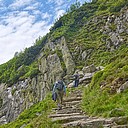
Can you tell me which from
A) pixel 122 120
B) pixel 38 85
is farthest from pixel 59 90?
pixel 38 85

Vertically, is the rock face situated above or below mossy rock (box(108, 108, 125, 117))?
above

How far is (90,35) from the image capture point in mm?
63000

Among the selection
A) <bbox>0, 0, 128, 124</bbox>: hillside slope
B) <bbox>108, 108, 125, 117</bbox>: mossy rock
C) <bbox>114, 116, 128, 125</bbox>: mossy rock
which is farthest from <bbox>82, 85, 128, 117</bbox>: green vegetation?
<bbox>0, 0, 128, 124</bbox>: hillside slope

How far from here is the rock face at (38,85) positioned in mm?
56438

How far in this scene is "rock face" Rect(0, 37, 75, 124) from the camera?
56438 millimetres

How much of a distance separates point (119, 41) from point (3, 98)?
29702 mm

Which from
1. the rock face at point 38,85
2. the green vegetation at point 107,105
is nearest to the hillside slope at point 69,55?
the rock face at point 38,85

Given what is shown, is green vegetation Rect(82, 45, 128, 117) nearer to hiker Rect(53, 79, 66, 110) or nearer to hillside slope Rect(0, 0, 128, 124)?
hiker Rect(53, 79, 66, 110)

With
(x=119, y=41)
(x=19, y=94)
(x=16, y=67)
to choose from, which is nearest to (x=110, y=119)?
(x=119, y=41)

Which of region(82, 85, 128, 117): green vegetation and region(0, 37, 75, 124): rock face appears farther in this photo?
region(0, 37, 75, 124): rock face

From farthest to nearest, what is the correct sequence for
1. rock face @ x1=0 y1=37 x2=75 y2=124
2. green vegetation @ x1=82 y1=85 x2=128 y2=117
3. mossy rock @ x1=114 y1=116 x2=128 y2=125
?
rock face @ x1=0 y1=37 x2=75 y2=124 → green vegetation @ x1=82 y1=85 x2=128 y2=117 → mossy rock @ x1=114 y1=116 x2=128 y2=125

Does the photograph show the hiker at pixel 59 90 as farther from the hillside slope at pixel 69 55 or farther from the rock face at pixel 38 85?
the rock face at pixel 38 85

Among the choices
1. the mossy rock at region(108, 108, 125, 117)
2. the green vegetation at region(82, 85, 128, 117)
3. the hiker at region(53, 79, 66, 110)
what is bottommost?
the mossy rock at region(108, 108, 125, 117)

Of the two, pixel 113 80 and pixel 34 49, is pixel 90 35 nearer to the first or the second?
pixel 34 49
